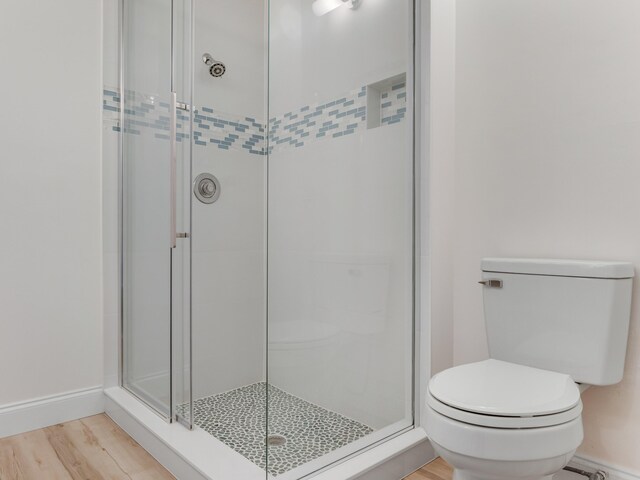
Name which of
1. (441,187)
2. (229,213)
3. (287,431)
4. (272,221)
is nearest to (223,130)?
(229,213)

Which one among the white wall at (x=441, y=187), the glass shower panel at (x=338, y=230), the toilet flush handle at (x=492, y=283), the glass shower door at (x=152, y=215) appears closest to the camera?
the glass shower panel at (x=338, y=230)

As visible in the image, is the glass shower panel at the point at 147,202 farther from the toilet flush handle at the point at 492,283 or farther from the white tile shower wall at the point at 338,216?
the toilet flush handle at the point at 492,283

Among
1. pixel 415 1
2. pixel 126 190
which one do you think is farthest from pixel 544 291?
pixel 126 190

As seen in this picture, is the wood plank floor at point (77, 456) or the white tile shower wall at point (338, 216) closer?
the white tile shower wall at point (338, 216)

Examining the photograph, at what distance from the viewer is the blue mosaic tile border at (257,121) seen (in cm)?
154

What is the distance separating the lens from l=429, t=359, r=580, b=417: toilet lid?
1.09 m

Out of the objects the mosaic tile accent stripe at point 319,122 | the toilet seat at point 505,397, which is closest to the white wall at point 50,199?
the mosaic tile accent stripe at point 319,122

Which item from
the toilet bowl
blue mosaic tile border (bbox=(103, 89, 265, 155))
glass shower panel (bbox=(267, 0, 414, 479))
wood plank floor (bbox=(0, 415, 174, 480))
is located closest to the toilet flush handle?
glass shower panel (bbox=(267, 0, 414, 479))

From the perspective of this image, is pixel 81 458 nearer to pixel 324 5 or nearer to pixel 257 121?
pixel 257 121

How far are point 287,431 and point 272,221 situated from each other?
0.71 metres

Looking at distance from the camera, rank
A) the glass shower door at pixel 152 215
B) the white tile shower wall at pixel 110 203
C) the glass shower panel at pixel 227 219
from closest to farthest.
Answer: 1. the glass shower door at pixel 152 215
2. the glass shower panel at pixel 227 219
3. the white tile shower wall at pixel 110 203

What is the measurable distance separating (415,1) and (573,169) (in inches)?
36.1

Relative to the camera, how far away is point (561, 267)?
142 cm

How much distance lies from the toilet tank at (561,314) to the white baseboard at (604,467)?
33cm
